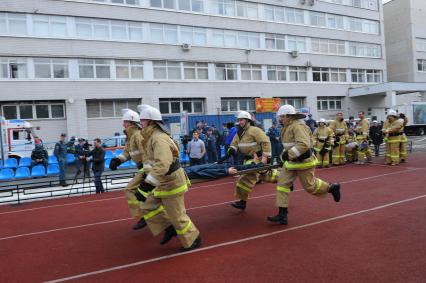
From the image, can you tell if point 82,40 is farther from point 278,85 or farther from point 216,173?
point 216,173

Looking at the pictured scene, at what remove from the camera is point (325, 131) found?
568 inches

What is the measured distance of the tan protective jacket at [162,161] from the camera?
188 inches

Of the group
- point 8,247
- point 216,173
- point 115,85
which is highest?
point 115,85

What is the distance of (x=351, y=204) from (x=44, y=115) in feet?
76.6

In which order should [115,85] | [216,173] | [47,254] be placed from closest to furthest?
[47,254] → [216,173] → [115,85]

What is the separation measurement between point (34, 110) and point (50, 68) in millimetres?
3056

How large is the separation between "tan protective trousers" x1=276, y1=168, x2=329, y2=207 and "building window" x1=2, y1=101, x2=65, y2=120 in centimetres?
2320

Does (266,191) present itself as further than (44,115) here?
No

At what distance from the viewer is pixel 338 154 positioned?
15.3m

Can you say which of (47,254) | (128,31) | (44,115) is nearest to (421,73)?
(128,31)

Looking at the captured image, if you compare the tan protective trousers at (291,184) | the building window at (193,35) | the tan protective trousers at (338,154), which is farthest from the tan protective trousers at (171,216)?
the building window at (193,35)

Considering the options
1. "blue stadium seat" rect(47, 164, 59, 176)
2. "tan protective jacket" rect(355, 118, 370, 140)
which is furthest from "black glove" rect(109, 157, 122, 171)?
"tan protective jacket" rect(355, 118, 370, 140)

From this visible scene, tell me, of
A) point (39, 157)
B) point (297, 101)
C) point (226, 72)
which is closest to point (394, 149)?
point (39, 157)

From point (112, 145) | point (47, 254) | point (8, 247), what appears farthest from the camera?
point (112, 145)
